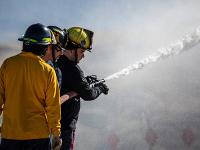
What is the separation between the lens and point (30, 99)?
629 centimetres

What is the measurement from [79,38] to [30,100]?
250cm

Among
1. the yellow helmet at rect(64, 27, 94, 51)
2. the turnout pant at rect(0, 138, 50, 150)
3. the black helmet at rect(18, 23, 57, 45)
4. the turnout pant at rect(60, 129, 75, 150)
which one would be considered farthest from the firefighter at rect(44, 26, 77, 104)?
the turnout pant at rect(0, 138, 50, 150)

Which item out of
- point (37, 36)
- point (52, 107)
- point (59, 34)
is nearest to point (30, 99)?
point (52, 107)

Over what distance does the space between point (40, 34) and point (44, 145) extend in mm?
1558

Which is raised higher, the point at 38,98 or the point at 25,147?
the point at 38,98

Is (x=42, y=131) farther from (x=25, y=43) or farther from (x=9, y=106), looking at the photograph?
(x=25, y=43)

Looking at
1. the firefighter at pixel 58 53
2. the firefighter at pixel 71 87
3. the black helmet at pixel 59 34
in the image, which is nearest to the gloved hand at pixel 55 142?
the firefighter at pixel 58 53

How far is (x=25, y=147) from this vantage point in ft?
21.0

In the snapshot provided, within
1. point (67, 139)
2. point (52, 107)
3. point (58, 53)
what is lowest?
point (67, 139)

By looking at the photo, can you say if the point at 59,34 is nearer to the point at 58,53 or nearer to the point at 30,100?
the point at 58,53

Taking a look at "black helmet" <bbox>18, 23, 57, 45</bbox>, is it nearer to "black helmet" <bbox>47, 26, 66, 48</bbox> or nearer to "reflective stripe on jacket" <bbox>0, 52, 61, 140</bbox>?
"reflective stripe on jacket" <bbox>0, 52, 61, 140</bbox>

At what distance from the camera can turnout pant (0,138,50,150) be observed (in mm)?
6355

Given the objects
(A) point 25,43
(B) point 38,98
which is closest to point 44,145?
(B) point 38,98

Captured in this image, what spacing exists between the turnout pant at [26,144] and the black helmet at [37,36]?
1.37m
